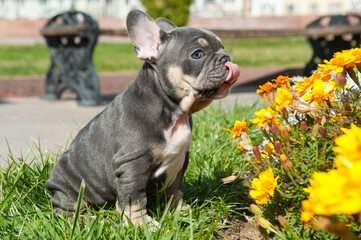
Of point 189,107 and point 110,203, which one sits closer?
point 189,107

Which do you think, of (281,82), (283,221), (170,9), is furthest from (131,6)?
(283,221)

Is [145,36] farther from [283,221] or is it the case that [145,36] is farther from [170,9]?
[170,9]

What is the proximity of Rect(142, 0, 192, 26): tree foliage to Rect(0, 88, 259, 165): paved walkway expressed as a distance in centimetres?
1318

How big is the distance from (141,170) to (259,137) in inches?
67.0

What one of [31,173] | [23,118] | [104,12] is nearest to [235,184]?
[31,173]

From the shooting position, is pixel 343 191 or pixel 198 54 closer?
pixel 343 191

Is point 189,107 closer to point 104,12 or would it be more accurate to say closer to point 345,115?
point 345,115

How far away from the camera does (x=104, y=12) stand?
1330 inches

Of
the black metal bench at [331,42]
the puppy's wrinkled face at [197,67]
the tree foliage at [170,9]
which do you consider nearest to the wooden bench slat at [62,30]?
the black metal bench at [331,42]

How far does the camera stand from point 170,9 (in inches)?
814

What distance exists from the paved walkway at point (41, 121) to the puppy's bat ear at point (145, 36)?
1509mm

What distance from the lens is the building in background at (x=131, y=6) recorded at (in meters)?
33.8

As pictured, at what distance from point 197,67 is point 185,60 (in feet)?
0.22

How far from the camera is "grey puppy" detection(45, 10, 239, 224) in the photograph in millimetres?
2268
